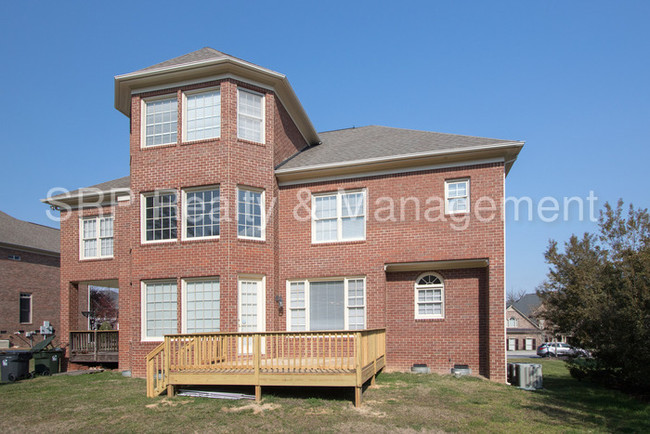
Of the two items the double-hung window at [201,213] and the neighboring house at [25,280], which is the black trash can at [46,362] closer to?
the double-hung window at [201,213]

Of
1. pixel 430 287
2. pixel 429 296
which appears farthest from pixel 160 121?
pixel 429 296

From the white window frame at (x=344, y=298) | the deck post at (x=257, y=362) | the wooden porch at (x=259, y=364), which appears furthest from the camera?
the white window frame at (x=344, y=298)

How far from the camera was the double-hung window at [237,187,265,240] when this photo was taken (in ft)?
47.0

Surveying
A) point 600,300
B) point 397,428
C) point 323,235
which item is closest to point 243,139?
point 323,235

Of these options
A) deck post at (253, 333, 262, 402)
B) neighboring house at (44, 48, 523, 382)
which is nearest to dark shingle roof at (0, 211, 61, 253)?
neighboring house at (44, 48, 523, 382)

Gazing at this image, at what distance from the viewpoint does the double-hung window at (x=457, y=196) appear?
14.1m

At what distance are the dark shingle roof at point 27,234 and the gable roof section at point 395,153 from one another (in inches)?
816

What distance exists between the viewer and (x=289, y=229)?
1559 centimetres

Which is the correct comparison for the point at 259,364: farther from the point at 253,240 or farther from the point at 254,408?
the point at 253,240

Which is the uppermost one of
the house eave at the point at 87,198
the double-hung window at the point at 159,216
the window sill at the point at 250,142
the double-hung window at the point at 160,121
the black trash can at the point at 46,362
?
the double-hung window at the point at 160,121

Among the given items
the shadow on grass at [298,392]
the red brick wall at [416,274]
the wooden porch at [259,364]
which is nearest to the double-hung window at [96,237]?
the red brick wall at [416,274]

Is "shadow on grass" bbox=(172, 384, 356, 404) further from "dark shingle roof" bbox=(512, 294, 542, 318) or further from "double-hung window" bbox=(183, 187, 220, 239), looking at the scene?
"dark shingle roof" bbox=(512, 294, 542, 318)

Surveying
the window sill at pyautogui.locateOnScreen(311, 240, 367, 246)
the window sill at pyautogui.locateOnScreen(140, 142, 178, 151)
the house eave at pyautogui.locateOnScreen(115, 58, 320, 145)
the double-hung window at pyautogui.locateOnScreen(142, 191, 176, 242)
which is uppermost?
the house eave at pyautogui.locateOnScreen(115, 58, 320, 145)

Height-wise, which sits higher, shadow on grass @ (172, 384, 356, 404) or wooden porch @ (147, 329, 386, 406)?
wooden porch @ (147, 329, 386, 406)
